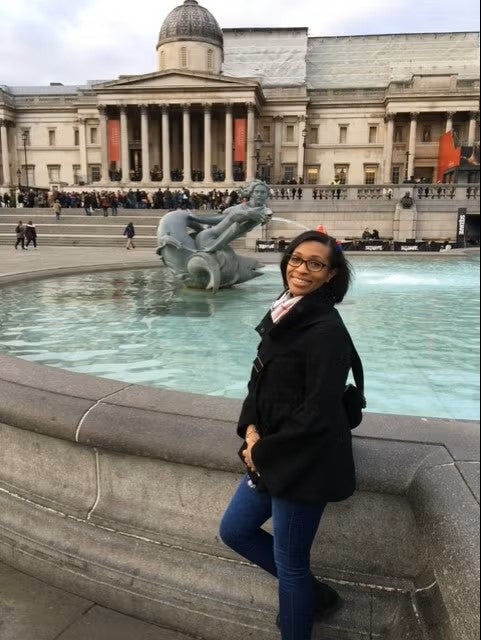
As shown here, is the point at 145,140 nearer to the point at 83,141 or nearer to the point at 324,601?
the point at 83,141

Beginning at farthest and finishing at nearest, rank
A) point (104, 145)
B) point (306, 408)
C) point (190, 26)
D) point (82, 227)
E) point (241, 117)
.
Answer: point (190, 26), point (104, 145), point (241, 117), point (82, 227), point (306, 408)

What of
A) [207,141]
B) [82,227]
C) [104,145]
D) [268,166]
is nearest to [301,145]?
[268,166]

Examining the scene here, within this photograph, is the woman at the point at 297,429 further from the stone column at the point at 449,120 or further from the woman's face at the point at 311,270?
the stone column at the point at 449,120

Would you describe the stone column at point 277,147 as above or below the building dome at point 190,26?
below

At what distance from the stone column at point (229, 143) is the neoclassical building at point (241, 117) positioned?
0.46ft

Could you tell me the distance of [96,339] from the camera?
698 centimetres

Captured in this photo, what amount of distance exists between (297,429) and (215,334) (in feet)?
17.4

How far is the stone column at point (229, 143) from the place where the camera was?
197 ft

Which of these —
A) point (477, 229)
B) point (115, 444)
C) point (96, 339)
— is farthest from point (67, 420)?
point (96, 339)

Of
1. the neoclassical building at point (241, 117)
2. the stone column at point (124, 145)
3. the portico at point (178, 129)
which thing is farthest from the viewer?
the stone column at point (124, 145)

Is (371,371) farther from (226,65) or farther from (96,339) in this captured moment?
(226,65)

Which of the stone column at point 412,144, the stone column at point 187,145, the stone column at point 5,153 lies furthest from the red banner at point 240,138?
the stone column at point 5,153

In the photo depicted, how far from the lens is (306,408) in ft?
6.63

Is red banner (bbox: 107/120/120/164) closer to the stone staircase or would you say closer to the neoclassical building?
the neoclassical building
